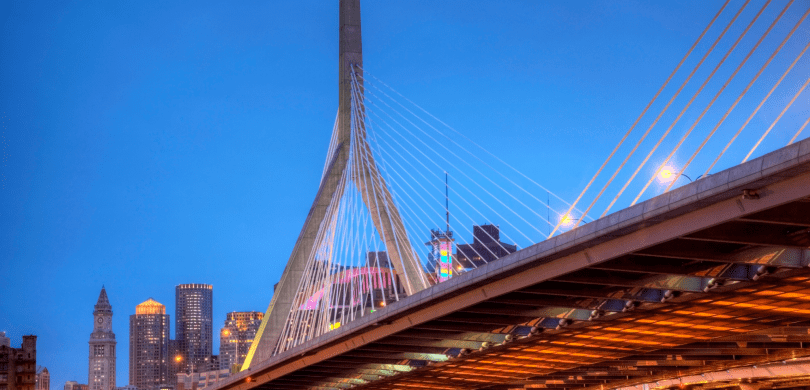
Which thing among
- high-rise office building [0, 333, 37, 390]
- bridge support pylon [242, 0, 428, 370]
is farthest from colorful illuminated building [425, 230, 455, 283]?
high-rise office building [0, 333, 37, 390]

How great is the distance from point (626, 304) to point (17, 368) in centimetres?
9329

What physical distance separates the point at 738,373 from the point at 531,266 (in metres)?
32.5

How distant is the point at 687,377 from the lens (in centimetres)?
6209

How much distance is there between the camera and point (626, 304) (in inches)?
1231

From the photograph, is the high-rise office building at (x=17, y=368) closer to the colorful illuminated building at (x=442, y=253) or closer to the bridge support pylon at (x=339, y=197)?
the colorful illuminated building at (x=442, y=253)

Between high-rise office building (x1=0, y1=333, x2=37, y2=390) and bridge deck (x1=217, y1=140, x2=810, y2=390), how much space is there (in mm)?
59460

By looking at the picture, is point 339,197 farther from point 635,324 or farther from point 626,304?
point 626,304

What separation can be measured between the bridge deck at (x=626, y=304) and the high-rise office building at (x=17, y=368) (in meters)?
59.5

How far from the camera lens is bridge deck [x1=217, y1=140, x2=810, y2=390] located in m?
21.6

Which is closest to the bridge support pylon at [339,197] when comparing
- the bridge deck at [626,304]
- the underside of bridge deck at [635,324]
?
the bridge deck at [626,304]

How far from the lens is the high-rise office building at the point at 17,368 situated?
108 meters

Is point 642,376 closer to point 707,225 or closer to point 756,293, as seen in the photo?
point 756,293

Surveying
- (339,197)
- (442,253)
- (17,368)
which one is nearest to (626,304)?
(339,197)

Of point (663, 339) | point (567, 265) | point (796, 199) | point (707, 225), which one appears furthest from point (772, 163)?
point (663, 339)
